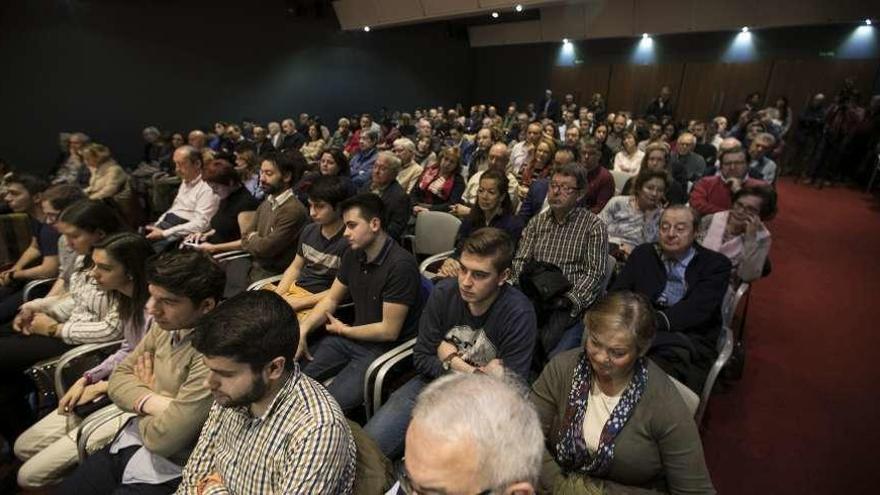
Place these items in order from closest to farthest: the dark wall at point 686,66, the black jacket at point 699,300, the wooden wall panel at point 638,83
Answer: the black jacket at point 699,300 < the dark wall at point 686,66 < the wooden wall panel at point 638,83

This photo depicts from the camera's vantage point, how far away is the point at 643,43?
→ 1125 centimetres

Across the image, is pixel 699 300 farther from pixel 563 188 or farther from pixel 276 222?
pixel 276 222

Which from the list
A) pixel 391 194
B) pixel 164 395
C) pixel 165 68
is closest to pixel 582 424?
pixel 164 395

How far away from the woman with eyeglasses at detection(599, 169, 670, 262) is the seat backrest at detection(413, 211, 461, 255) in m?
1.13

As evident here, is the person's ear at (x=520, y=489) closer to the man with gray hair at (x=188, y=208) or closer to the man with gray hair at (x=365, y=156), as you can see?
the man with gray hair at (x=188, y=208)

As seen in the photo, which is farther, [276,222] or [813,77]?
[813,77]

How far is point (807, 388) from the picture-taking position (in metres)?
2.73

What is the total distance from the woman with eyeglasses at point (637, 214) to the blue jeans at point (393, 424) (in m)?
1.91

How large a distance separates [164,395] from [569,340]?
175 centimetres

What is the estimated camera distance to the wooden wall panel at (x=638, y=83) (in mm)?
10984

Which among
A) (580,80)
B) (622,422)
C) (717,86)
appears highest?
(580,80)

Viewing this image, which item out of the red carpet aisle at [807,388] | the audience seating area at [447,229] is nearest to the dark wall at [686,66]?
the audience seating area at [447,229]

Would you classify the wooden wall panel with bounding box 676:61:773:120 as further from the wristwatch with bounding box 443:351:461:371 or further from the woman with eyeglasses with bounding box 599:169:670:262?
the wristwatch with bounding box 443:351:461:371

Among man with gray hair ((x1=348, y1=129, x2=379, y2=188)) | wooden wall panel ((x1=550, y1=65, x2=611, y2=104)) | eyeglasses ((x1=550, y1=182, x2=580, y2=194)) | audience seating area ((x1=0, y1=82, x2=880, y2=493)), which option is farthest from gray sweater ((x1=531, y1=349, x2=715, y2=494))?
wooden wall panel ((x1=550, y1=65, x2=611, y2=104))
